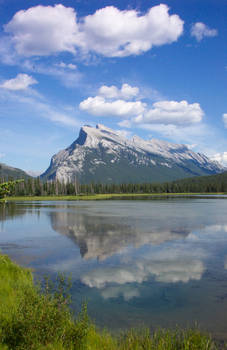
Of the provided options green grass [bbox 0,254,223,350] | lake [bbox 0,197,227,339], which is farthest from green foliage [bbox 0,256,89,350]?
lake [bbox 0,197,227,339]

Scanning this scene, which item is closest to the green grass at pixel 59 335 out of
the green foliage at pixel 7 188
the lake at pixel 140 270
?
the lake at pixel 140 270

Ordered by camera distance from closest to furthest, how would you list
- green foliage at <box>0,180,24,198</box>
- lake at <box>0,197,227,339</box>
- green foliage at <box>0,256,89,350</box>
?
green foliage at <box>0,256,89,350</box>, green foliage at <box>0,180,24,198</box>, lake at <box>0,197,227,339</box>

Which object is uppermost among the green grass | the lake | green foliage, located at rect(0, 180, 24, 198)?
green foliage, located at rect(0, 180, 24, 198)

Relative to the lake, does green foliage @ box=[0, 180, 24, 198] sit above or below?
above

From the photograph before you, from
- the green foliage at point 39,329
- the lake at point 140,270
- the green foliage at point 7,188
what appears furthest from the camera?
the lake at point 140,270

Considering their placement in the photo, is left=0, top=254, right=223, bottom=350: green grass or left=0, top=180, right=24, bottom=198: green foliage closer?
left=0, top=254, right=223, bottom=350: green grass

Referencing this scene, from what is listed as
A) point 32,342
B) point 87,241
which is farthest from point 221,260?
point 32,342

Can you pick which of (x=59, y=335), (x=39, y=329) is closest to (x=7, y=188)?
(x=39, y=329)

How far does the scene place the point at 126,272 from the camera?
65.1 feet

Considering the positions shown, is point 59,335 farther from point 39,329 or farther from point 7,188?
point 7,188

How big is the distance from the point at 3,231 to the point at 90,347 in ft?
116

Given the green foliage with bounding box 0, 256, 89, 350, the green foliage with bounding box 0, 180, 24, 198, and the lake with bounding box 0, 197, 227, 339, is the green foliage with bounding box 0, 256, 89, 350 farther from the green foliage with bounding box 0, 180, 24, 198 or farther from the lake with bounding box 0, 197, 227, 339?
the green foliage with bounding box 0, 180, 24, 198

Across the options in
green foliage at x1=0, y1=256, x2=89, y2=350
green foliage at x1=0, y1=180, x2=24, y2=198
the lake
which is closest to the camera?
green foliage at x1=0, y1=256, x2=89, y2=350

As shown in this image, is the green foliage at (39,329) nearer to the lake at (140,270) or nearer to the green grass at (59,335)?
the green grass at (59,335)
